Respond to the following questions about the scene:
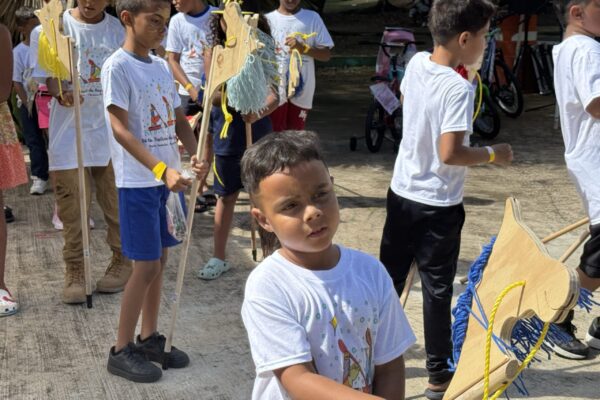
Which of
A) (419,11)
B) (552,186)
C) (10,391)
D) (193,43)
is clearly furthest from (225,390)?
(419,11)

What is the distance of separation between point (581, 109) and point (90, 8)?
2707 mm

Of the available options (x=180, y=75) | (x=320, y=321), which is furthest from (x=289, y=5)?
(x=320, y=321)

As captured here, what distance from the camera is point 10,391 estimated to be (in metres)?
4.20

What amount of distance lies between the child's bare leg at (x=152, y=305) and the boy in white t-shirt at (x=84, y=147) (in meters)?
0.93

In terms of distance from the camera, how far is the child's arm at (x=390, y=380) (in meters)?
2.43

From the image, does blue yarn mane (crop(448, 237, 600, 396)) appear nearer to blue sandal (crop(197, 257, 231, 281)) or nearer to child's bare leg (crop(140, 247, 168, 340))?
child's bare leg (crop(140, 247, 168, 340))

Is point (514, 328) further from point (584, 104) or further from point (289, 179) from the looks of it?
point (584, 104)

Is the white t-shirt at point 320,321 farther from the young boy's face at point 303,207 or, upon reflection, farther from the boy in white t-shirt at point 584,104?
the boy in white t-shirt at point 584,104

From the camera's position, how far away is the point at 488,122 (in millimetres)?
10180

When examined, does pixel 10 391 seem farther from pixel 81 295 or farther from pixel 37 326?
pixel 81 295

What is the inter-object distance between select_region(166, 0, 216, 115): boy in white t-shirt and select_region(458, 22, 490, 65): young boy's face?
3260 millimetres

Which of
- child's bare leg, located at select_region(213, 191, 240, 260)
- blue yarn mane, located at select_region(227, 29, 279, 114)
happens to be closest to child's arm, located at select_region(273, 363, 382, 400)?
blue yarn mane, located at select_region(227, 29, 279, 114)

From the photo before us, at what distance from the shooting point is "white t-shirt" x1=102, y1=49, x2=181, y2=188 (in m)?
4.18

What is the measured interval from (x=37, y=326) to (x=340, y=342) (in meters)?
3.06
